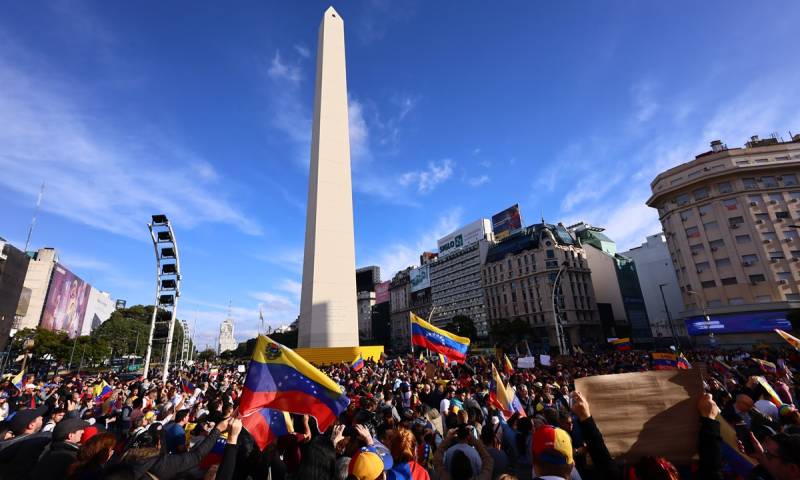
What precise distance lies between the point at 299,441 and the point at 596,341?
7593 centimetres

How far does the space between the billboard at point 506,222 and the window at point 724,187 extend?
37652 mm

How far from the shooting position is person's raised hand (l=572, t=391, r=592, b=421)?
2967 mm

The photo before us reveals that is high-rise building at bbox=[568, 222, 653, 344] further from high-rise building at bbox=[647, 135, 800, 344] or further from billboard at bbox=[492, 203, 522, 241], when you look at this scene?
high-rise building at bbox=[647, 135, 800, 344]

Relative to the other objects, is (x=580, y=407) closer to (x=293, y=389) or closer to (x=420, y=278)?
(x=293, y=389)

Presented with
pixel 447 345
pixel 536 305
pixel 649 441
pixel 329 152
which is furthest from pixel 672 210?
pixel 649 441

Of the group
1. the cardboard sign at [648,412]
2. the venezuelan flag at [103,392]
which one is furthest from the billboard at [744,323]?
the venezuelan flag at [103,392]

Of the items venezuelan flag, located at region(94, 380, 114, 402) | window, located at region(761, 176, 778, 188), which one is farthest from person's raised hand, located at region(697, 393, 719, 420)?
window, located at region(761, 176, 778, 188)

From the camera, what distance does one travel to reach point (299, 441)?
479 centimetres

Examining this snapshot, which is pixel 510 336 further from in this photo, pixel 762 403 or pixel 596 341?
pixel 762 403

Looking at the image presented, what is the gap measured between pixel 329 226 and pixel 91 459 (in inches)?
1041

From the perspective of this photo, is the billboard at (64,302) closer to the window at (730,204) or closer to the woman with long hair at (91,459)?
the woman with long hair at (91,459)

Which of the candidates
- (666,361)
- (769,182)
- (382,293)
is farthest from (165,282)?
(382,293)

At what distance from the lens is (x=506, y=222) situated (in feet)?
280

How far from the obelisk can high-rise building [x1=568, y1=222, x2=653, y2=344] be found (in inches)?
2474
